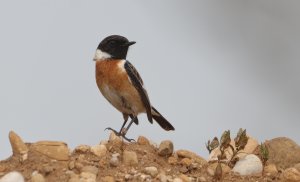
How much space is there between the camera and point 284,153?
782 cm

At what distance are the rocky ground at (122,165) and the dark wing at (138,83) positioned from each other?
157cm

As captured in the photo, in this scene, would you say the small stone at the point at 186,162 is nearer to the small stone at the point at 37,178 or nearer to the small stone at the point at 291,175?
the small stone at the point at 291,175

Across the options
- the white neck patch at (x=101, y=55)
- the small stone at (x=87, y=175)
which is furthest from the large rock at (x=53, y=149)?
the white neck patch at (x=101, y=55)

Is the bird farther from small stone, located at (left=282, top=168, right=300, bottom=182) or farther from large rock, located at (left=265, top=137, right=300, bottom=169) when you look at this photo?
small stone, located at (left=282, top=168, right=300, bottom=182)

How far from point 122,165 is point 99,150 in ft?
1.03

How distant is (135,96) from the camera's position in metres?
9.21

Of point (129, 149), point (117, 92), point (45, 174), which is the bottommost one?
point (45, 174)

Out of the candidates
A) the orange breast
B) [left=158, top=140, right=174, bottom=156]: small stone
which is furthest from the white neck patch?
[left=158, top=140, right=174, bottom=156]: small stone

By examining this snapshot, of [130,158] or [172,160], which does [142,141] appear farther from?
[130,158]

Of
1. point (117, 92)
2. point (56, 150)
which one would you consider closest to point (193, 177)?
point (56, 150)

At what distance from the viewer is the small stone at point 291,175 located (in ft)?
23.2

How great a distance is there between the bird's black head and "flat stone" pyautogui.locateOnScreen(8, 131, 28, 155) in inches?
97.2

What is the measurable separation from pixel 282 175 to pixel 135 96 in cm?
258

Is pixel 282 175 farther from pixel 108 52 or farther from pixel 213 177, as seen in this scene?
pixel 108 52
